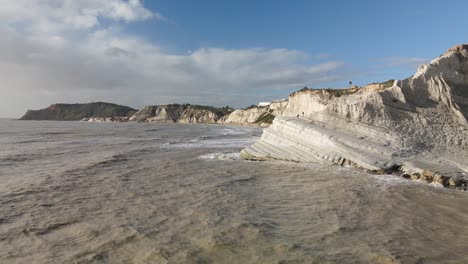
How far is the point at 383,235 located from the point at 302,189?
477 centimetres

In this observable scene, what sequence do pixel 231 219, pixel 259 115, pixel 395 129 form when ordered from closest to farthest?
pixel 231 219 < pixel 395 129 < pixel 259 115

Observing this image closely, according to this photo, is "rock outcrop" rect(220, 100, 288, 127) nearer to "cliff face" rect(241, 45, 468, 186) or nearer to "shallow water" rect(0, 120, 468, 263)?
"cliff face" rect(241, 45, 468, 186)

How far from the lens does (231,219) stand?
868 cm

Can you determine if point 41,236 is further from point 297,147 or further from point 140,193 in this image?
point 297,147

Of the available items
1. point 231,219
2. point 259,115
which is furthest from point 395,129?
point 259,115

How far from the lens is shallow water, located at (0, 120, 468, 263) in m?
6.52

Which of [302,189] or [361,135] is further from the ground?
[361,135]

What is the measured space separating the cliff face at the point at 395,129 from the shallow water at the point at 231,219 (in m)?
1.71

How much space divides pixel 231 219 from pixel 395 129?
38.0ft

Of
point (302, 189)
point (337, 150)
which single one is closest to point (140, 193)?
point (302, 189)

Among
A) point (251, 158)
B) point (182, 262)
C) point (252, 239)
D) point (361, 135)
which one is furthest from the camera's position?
point (251, 158)

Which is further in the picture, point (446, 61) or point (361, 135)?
point (446, 61)

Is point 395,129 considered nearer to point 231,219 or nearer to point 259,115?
point 231,219

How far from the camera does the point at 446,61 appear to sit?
19656mm
